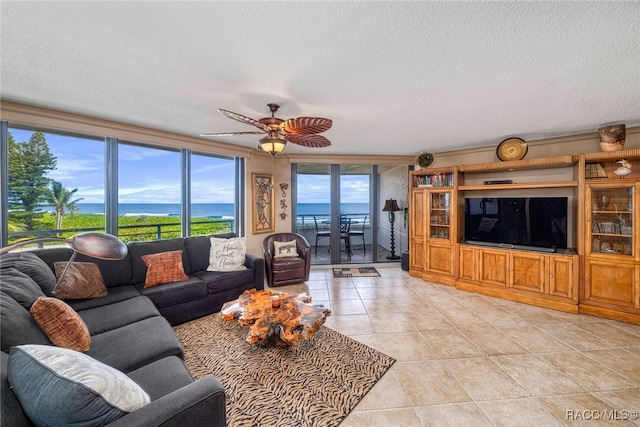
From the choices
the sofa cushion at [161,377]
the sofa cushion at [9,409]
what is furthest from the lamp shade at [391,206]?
the sofa cushion at [9,409]

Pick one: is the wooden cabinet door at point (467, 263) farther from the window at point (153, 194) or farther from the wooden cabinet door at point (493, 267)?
the window at point (153, 194)

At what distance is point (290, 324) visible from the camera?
229cm

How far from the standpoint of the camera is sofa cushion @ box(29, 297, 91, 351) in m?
1.58

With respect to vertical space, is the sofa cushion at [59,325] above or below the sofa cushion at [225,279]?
above

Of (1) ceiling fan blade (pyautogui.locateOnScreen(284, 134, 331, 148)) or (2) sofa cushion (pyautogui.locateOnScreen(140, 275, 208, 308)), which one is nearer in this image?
(1) ceiling fan blade (pyautogui.locateOnScreen(284, 134, 331, 148))

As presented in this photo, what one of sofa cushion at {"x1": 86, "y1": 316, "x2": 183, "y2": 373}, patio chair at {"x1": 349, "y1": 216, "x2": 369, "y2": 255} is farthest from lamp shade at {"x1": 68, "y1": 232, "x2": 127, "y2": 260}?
patio chair at {"x1": 349, "y1": 216, "x2": 369, "y2": 255}

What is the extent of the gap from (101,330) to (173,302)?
0.89 metres

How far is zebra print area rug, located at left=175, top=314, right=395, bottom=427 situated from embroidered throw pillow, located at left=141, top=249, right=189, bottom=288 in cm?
59

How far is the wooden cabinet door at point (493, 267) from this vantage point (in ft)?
12.5

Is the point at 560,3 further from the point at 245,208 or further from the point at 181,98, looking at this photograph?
the point at 245,208

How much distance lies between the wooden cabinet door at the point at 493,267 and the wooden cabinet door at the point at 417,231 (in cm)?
90

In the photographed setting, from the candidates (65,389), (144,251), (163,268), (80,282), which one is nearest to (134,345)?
(65,389)

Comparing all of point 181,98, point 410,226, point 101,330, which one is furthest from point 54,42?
point 410,226

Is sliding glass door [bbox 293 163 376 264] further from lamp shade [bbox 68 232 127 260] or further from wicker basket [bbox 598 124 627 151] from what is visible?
lamp shade [bbox 68 232 127 260]
